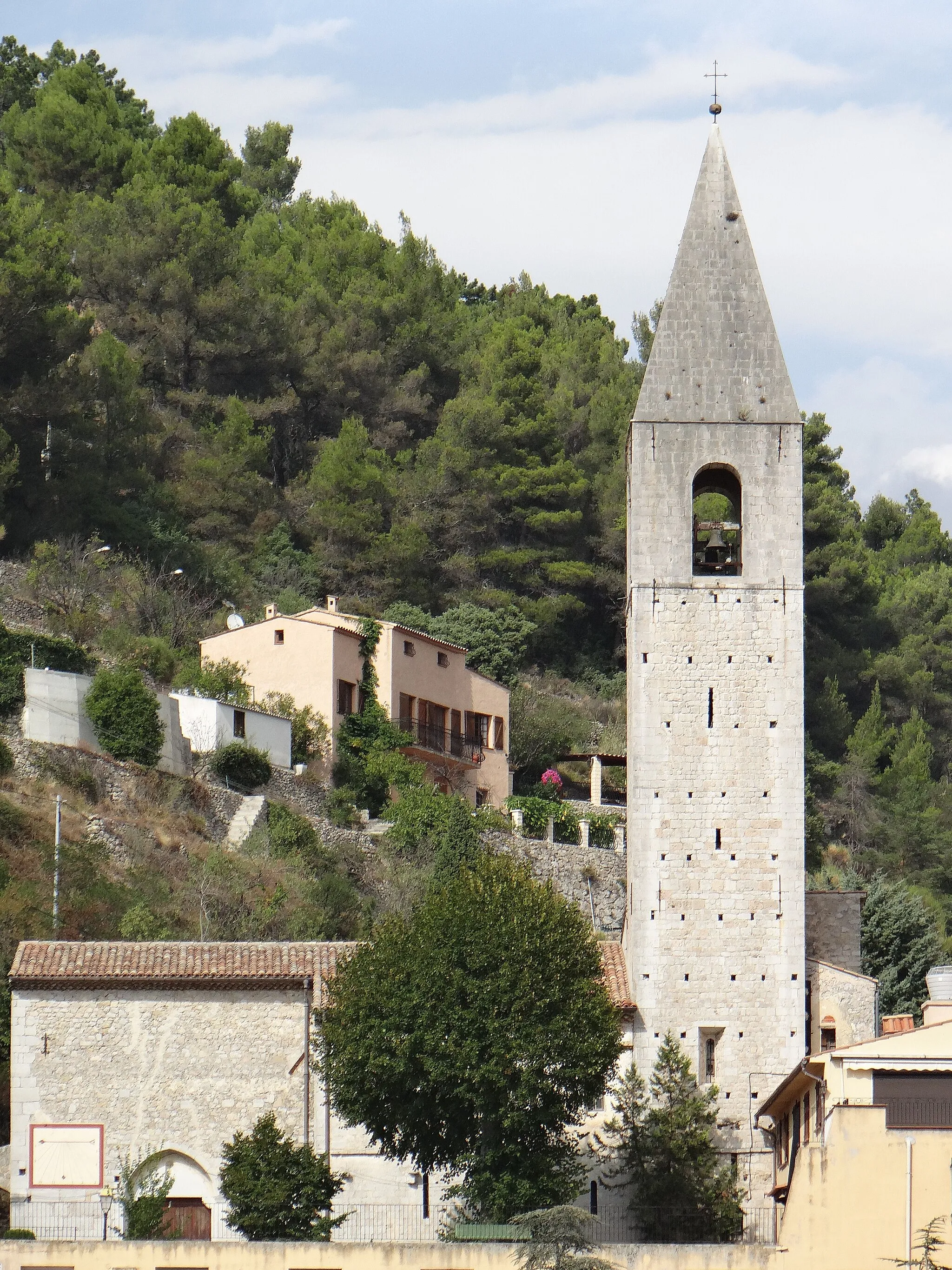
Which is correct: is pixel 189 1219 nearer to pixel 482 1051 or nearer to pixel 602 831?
pixel 482 1051

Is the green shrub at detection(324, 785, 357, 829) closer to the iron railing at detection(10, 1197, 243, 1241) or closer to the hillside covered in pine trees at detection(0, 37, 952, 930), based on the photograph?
the hillside covered in pine trees at detection(0, 37, 952, 930)

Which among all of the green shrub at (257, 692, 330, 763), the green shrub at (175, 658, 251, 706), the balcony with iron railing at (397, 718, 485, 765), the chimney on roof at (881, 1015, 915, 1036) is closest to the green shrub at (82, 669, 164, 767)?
the green shrub at (175, 658, 251, 706)

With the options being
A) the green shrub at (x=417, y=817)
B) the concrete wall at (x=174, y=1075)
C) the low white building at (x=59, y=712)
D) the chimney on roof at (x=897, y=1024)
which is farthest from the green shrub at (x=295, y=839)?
the chimney on roof at (x=897, y=1024)

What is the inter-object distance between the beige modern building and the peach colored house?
2575 cm

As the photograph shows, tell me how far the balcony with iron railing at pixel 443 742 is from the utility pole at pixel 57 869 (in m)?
12.4

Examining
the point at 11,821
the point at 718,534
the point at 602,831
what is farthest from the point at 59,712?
the point at 718,534

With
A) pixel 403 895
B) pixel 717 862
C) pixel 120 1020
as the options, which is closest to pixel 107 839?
pixel 403 895

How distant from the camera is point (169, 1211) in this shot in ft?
98.8

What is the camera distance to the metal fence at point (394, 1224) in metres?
29.3

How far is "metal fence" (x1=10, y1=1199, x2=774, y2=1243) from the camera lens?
29328 millimetres

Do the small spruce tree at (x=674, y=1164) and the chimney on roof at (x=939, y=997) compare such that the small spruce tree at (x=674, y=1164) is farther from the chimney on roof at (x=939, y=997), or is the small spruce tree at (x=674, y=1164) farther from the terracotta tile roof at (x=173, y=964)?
the terracotta tile roof at (x=173, y=964)

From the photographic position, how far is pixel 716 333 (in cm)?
3453

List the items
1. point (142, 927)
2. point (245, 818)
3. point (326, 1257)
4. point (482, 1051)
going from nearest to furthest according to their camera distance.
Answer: point (326, 1257) < point (482, 1051) < point (142, 927) < point (245, 818)

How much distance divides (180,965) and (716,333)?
12041 mm
